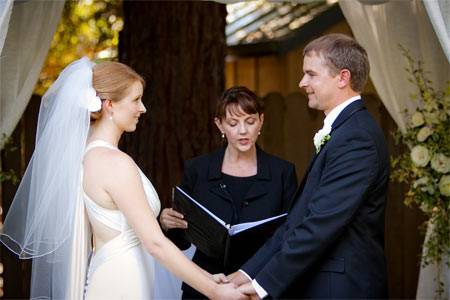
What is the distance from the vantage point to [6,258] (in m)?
7.15

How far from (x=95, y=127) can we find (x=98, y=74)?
0.25 metres

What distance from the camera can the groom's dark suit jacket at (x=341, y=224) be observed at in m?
3.66

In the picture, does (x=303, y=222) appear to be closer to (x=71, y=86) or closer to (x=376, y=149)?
(x=376, y=149)

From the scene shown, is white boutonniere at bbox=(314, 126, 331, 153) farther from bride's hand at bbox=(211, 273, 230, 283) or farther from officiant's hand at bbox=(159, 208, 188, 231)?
officiant's hand at bbox=(159, 208, 188, 231)

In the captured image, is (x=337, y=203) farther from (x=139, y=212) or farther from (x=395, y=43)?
(x=395, y=43)

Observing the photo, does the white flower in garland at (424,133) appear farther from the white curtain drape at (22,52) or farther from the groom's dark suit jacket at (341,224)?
the white curtain drape at (22,52)

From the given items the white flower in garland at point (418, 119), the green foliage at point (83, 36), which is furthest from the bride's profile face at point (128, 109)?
the green foliage at point (83, 36)

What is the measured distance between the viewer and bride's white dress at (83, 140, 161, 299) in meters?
3.83

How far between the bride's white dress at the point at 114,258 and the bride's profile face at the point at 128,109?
0.41ft

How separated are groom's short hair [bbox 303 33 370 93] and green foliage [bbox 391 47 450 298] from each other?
4.83ft

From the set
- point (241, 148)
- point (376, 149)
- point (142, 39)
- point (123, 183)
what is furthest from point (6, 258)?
point (376, 149)

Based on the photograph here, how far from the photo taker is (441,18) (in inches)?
160

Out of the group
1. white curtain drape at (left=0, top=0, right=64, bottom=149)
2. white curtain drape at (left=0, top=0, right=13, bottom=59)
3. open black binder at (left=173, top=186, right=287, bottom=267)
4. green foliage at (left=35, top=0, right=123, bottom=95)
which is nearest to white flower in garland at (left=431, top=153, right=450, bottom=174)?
open black binder at (left=173, top=186, right=287, bottom=267)

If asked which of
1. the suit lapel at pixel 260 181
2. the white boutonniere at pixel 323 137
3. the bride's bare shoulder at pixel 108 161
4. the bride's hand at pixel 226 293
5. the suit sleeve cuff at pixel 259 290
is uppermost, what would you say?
the white boutonniere at pixel 323 137
